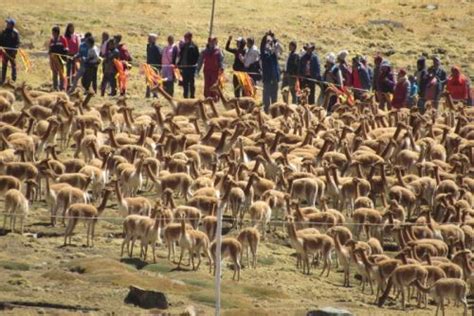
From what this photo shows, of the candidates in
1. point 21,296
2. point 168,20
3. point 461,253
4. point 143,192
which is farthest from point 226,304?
point 168,20

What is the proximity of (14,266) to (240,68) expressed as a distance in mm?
18883

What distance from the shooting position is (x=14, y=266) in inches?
1258

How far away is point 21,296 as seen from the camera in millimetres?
29734

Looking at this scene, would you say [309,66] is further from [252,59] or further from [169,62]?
[169,62]

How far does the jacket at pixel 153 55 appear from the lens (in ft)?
164

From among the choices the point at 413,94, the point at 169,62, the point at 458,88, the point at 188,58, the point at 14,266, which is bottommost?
the point at 14,266

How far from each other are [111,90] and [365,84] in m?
7.90

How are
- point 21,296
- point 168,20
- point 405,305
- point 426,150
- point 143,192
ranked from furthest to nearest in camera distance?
point 168,20 < point 426,150 < point 143,192 < point 405,305 < point 21,296

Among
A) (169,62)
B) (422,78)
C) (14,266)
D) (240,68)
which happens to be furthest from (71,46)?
(14,266)

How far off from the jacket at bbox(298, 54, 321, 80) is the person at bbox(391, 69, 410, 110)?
2.39 m

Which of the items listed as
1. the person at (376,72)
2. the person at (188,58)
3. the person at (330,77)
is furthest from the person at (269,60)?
the person at (376,72)

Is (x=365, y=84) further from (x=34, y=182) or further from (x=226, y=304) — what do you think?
(x=226, y=304)

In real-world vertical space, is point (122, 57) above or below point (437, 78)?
below

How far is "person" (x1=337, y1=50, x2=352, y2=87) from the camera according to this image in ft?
162
